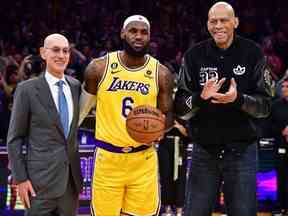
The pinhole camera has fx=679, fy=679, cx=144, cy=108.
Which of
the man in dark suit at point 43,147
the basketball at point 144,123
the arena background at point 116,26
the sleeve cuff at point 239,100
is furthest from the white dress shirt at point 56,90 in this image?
the arena background at point 116,26

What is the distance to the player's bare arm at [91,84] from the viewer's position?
505cm

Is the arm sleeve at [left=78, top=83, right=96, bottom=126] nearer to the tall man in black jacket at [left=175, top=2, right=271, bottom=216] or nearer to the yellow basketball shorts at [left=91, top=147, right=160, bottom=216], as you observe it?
the yellow basketball shorts at [left=91, top=147, right=160, bottom=216]

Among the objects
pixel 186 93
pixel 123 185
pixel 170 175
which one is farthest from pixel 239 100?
pixel 170 175

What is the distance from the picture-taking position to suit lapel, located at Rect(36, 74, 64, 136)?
4738mm

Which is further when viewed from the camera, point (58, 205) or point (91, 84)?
point (91, 84)

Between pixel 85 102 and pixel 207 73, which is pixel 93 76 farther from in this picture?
pixel 207 73

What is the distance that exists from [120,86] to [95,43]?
8.49 meters

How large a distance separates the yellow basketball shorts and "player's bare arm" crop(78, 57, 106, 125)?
339 millimetres

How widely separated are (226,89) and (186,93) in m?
0.31

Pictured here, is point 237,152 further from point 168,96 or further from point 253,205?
point 168,96

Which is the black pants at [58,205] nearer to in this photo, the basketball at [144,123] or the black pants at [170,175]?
the basketball at [144,123]

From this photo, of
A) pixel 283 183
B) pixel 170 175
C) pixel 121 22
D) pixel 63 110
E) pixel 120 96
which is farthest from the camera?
pixel 121 22

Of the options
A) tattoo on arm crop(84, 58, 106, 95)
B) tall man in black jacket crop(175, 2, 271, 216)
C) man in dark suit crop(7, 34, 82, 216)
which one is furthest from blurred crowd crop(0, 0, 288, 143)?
tall man in black jacket crop(175, 2, 271, 216)

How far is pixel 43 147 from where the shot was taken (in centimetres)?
471
